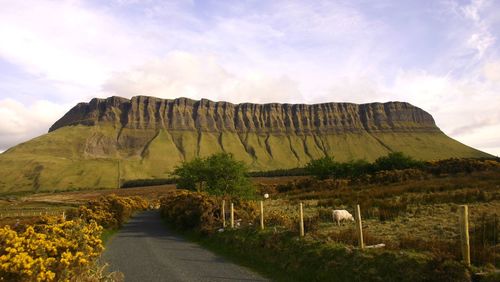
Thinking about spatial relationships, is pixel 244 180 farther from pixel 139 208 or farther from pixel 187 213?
pixel 139 208

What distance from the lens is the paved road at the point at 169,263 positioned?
13867 millimetres

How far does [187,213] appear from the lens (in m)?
29.1

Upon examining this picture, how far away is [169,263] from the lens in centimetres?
Answer: 1652

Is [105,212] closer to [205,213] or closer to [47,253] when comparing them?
[205,213]

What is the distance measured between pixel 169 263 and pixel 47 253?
7784 mm

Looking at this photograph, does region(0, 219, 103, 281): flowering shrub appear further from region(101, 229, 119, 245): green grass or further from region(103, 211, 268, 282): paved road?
region(101, 229, 119, 245): green grass

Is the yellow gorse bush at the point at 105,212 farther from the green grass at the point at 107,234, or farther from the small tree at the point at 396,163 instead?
the small tree at the point at 396,163

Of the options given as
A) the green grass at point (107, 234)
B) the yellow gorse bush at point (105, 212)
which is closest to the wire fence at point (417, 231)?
the green grass at point (107, 234)

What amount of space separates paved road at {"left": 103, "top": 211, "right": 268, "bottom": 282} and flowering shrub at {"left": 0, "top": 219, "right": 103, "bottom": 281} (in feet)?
12.8

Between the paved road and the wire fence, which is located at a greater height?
the wire fence

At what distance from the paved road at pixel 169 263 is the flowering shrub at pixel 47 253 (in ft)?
12.8

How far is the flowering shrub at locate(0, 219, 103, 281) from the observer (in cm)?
800

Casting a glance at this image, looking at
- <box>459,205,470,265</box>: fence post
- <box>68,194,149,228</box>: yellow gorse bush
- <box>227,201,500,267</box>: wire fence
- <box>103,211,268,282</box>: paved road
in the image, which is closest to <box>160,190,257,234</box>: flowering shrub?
<box>103,211,268,282</box>: paved road

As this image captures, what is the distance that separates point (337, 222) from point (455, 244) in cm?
888
